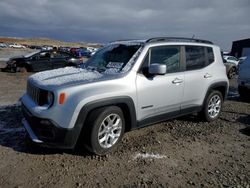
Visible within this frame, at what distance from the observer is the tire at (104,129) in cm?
404

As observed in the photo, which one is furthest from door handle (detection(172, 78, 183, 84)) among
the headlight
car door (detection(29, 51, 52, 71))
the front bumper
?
car door (detection(29, 51, 52, 71))

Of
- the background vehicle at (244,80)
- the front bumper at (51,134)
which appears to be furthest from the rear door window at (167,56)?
the background vehicle at (244,80)

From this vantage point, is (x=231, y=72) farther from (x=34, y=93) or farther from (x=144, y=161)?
(x=34, y=93)

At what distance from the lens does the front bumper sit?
12.5 ft

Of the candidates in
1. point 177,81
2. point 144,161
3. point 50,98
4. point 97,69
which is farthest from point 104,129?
point 177,81

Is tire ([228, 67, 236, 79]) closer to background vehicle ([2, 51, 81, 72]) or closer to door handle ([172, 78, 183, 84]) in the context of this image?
background vehicle ([2, 51, 81, 72])

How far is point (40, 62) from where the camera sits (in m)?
16.0

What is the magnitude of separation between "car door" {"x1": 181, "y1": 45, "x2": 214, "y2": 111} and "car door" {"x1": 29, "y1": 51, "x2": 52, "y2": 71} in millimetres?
11920

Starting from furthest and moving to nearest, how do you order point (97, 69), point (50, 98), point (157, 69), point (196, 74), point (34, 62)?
point (34, 62), point (196, 74), point (97, 69), point (157, 69), point (50, 98)

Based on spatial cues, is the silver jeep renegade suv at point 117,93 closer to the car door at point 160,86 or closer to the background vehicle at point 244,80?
the car door at point 160,86

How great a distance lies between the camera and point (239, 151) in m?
4.79

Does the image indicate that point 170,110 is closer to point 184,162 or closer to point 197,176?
point 184,162

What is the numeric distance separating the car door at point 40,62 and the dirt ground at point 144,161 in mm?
10530

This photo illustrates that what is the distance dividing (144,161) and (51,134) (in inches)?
57.9
